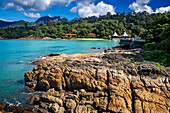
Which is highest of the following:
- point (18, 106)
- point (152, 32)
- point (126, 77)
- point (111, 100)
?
point (152, 32)

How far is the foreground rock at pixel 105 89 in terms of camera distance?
1235cm

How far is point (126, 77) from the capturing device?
14031 mm

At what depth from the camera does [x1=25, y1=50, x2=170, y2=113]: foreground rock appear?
12352 mm

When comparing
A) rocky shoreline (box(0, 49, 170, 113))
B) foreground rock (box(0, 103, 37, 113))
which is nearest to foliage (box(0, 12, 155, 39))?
rocky shoreline (box(0, 49, 170, 113))

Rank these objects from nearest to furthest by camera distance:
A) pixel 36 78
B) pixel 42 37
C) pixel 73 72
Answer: pixel 73 72 → pixel 36 78 → pixel 42 37

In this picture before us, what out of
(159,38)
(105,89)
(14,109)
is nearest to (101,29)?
(159,38)

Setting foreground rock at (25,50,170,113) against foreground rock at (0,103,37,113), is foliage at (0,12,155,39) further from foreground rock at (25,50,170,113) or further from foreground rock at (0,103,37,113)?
foreground rock at (0,103,37,113)

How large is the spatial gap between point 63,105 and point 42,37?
167 meters

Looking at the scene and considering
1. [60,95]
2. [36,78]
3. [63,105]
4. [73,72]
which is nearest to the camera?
[63,105]

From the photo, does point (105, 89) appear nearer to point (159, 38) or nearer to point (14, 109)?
point (14, 109)

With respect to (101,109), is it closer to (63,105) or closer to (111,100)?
(111,100)

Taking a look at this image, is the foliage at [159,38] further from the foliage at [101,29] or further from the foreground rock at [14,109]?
the foliage at [101,29]

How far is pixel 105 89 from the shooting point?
14.0 metres

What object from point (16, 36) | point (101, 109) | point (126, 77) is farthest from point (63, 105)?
point (16, 36)
